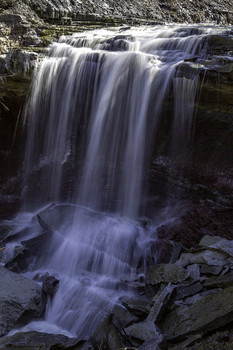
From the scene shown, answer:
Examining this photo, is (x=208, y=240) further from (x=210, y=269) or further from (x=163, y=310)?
(x=163, y=310)

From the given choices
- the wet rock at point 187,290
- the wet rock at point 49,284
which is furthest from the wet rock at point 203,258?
the wet rock at point 49,284

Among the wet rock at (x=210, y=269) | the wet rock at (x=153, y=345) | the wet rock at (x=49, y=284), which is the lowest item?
the wet rock at (x=49, y=284)

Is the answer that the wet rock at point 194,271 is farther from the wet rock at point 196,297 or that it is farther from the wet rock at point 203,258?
the wet rock at point 196,297

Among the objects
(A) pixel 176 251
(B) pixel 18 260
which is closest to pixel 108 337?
(A) pixel 176 251

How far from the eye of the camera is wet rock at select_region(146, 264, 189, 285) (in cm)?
491

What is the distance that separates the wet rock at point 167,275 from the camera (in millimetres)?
4914

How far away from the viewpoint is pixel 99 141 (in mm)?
7844

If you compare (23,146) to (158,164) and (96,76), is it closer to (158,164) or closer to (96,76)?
(96,76)

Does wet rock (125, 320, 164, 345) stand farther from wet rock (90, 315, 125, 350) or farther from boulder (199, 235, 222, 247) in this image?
boulder (199, 235, 222, 247)

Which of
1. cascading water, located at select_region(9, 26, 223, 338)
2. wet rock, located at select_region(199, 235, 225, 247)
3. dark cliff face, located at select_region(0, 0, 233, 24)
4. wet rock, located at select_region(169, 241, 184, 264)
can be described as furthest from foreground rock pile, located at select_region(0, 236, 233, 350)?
dark cliff face, located at select_region(0, 0, 233, 24)

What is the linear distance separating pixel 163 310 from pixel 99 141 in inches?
178

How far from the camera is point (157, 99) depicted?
710 centimetres

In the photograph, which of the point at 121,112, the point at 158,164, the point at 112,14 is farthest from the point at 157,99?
the point at 112,14

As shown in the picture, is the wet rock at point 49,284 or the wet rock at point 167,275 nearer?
the wet rock at point 167,275
